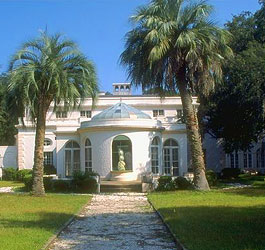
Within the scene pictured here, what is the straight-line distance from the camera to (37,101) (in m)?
24.0

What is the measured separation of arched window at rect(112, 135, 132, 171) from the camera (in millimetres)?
30547

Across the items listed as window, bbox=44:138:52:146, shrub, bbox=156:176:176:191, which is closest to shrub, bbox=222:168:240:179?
shrub, bbox=156:176:176:191

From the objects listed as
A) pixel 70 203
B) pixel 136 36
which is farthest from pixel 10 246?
pixel 136 36

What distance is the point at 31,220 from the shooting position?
13.6m

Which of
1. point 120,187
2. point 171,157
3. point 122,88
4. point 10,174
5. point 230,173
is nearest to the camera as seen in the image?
point 120,187

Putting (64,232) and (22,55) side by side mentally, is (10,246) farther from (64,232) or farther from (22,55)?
(22,55)

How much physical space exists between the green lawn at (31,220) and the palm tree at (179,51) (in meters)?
7.84

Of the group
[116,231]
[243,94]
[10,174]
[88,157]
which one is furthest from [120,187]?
[10,174]

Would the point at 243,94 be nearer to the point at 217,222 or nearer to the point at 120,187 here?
the point at 120,187

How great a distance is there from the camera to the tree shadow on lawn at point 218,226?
9.47 metres

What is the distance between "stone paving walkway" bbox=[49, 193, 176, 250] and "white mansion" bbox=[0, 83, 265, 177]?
9.12 m

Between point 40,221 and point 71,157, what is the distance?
73.0 feet

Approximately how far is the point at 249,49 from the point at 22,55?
52.3 feet

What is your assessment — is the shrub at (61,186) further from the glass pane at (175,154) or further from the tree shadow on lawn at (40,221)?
the tree shadow on lawn at (40,221)
